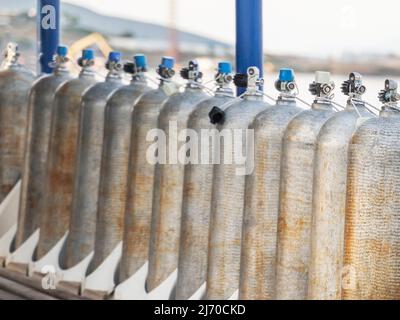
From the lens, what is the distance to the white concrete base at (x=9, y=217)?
2.54 meters

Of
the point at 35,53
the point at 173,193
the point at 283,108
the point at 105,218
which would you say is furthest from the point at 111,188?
the point at 35,53

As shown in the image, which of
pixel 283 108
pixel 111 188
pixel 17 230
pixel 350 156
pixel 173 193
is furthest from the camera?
pixel 17 230

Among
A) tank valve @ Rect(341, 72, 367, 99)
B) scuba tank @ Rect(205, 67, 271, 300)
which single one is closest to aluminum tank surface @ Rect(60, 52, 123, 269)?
Answer: scuba tank @ Rect(205, 67, 271, 300)

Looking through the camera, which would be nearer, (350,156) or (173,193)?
(350,156)

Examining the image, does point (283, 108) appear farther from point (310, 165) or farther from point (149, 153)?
point (149, 153)

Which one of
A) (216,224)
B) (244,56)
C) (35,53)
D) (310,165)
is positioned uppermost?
(35,53)

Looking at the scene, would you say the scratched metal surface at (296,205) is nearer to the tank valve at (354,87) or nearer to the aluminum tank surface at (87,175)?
the tank valve at (354,87)

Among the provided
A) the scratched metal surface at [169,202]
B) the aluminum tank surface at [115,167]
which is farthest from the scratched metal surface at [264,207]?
the aluminum tank surface at [115,167]

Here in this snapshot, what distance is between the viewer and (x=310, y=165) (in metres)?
1.67

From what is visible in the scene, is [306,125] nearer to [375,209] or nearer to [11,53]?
[375,209]

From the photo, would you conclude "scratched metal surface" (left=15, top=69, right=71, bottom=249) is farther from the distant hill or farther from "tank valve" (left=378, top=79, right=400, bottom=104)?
"tank valve" (left=378, top=79, right=400, bottom=104)

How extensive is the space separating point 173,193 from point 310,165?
43cm

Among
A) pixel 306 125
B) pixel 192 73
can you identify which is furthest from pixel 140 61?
pixel 306 125

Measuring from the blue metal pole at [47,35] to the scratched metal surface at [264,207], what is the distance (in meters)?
1.27
